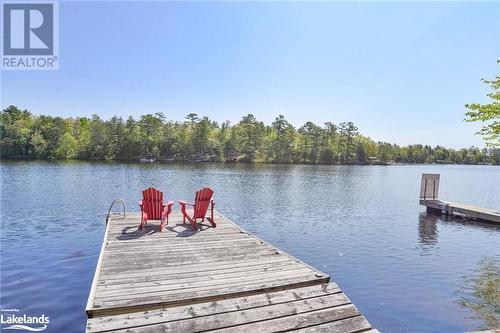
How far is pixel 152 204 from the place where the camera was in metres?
9.37

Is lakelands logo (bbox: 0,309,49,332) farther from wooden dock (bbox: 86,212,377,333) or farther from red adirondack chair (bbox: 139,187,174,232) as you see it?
red adirondack chair (bbox: 139,187,174,232)

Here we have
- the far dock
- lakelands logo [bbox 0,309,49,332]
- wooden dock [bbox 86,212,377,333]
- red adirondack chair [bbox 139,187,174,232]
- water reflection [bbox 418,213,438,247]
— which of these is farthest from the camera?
the far dock

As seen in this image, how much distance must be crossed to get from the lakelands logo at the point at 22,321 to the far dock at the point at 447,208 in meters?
Result: 17.8

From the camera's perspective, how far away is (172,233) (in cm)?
875

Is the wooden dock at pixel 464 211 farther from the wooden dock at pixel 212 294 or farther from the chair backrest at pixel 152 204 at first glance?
the chair backrest at pixel 152 204

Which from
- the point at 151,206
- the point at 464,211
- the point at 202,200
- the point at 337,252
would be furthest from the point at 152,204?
the point at 464,211

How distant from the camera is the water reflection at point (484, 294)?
22.0 feet

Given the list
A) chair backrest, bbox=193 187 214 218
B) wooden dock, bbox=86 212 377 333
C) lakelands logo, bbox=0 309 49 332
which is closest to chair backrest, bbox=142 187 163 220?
chair backrest, bbox=193 187 214 218

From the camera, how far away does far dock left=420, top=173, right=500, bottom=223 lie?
1652 centimetres

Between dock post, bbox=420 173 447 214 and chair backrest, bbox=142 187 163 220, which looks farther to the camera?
dock post, bbox=420 173 447 214

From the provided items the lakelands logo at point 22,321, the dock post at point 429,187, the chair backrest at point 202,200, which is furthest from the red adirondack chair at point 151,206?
the dock post at point 429,187

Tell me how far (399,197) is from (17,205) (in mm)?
24823

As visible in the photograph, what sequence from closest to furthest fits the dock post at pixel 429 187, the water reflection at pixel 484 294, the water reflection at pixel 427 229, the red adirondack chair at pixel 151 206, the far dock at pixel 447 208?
the water reflection at pixel 484 294
the red adirondack chair at pixel 151 206
the water reflection at pixel 427 229
the far dock at pixel 447 208
the dock post at pixel 429 187

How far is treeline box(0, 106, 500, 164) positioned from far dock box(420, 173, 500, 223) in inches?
2417
